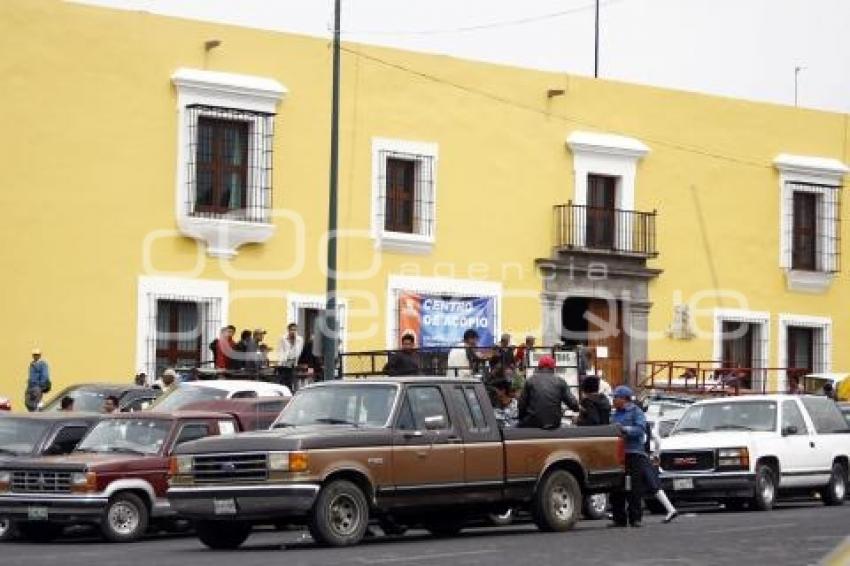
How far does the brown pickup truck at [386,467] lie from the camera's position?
2058 cm

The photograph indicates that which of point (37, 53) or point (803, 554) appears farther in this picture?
point (37, 53)

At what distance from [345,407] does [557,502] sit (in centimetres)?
290

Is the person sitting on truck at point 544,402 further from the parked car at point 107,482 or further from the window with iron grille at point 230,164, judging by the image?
the window with iron grille at point 230,164

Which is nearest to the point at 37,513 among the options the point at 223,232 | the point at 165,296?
the point at 165,296

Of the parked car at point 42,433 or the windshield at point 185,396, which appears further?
the windshield at point 185,396

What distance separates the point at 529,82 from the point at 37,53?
11.1m

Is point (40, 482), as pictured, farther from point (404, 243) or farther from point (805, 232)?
point (805, 232)

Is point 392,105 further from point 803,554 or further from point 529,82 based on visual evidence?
point 803,554

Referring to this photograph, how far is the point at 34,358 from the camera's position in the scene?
34406 mm

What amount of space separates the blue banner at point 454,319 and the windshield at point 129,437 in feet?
49.7

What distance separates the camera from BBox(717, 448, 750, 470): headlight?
93.7 feet

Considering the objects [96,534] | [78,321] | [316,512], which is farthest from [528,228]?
[316,512]

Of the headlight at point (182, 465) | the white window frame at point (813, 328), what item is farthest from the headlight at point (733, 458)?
the white window frame at point (813, 328)

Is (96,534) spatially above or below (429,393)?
below
